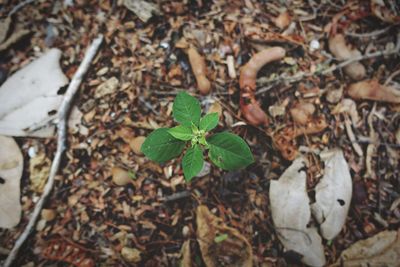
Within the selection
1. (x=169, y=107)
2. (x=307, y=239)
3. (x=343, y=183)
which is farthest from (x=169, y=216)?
(x=343, y=183)

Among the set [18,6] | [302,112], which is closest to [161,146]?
[302,112]

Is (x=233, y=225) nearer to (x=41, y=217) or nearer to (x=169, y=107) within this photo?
(x=169, y=107)

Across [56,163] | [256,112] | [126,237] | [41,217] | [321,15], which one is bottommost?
[126,237]

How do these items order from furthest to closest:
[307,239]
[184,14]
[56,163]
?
[184,14] → [56,163] → [307,239]

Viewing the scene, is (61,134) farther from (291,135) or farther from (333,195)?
(333,195)

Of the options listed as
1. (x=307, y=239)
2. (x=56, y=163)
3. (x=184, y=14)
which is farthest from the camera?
(x=184, y=14)

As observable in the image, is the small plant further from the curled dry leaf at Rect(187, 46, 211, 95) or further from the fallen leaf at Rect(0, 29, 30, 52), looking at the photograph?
the fallen leaf at Rect(0, 29, 30, 52)
